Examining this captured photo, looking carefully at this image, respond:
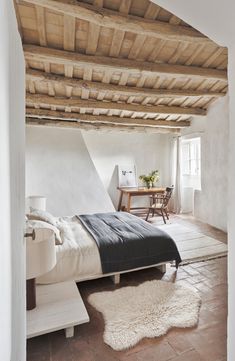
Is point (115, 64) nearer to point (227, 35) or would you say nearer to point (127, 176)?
point (227, 35)

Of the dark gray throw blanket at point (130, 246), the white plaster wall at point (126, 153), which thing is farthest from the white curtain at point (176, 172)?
the dark gray throw blanket at point (130, 246)

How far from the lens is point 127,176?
6.45 meters

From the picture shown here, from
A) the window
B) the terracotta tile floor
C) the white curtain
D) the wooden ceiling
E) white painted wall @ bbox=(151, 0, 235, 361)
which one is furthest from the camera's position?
the white curtain

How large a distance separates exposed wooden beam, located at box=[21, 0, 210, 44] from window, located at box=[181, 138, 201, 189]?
142 inches

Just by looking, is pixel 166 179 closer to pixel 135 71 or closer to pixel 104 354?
pixel 135 71

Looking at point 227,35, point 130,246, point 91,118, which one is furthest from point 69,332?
point 91,118

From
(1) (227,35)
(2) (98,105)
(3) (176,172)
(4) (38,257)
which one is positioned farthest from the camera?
(3) (176,172)

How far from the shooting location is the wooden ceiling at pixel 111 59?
2121mm

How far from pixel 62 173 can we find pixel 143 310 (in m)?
3.66

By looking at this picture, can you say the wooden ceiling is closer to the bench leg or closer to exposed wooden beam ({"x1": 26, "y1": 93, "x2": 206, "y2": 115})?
exposed wooden beam ({"x1": 26, "y1": 93, "x2": 206, "y2": 115})

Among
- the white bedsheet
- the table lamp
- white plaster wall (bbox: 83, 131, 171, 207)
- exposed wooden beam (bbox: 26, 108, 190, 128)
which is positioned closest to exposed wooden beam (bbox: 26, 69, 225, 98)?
exposed wooden beam (bbox: 26, 108, 190, 128)

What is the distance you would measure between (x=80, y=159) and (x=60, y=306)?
12.4 ft

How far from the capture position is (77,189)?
5172 millimetres

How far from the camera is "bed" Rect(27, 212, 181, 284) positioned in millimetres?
2318
